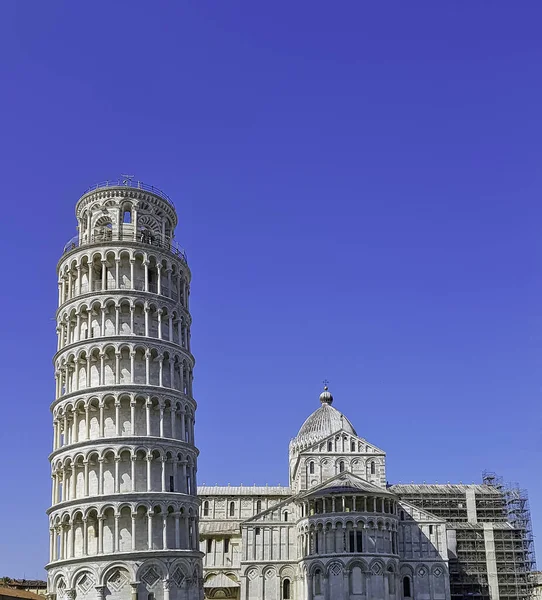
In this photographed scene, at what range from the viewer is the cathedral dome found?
8736cm

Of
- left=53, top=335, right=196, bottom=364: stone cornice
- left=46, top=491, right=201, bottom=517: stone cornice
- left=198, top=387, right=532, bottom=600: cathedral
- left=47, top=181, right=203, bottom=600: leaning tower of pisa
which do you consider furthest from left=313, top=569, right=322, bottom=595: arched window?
left=53, top=335, right=196, bottom=364: stone cornice

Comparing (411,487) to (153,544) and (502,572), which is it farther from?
(153,544)

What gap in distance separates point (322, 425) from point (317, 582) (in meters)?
21.6

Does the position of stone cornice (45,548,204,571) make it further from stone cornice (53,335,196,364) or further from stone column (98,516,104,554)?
stone cornice (53,335,196,364)

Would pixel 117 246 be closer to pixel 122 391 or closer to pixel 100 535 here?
pixel 122 391

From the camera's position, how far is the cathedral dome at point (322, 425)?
8736 cm

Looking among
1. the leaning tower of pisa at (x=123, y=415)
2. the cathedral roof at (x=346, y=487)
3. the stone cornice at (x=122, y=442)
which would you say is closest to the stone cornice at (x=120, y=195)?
the leaning tower of pisa at (x=123, y=415)

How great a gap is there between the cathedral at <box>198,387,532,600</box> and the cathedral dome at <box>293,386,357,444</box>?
127mm

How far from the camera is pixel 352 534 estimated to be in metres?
69.1

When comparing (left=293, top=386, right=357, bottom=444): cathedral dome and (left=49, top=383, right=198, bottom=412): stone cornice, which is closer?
(left=49, top=383, right=198, bottom=412): stone cornice

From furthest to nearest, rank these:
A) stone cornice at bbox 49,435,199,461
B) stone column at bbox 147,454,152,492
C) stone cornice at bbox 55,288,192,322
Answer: stone cornice at bbox 55,288,192,322
stone cornice at bbox 49,435,199,461
stone column at bbox 147,454,152,492

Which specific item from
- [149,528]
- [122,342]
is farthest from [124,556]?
[122,342]

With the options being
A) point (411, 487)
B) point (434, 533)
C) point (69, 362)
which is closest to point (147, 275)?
point (69, 362)

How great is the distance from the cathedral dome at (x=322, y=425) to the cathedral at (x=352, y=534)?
0.42 feet
